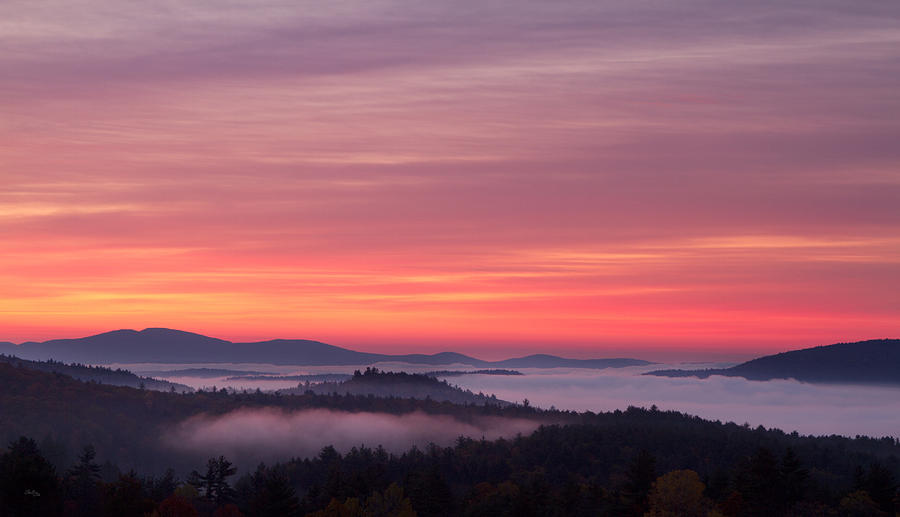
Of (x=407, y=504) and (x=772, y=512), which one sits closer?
(x=772, y=512)

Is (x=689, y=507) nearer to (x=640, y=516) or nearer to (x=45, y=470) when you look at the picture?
(x=640, y=516)

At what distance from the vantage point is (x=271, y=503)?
123562 mm

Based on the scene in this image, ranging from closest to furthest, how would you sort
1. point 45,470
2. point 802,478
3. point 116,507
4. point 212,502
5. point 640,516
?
1. point 45,470
2. point 116,507
3. point 640,516
4. point 802,478
5. point 212,502

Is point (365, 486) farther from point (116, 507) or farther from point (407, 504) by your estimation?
point (116, 507)

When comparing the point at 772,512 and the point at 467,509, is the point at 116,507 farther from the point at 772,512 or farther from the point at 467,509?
the point at 772,512

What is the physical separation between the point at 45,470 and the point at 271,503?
25627 mm

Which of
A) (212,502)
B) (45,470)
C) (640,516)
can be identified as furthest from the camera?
(212,502)

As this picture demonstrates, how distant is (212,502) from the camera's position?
6299 inches

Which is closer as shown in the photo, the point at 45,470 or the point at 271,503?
the point at 45,470

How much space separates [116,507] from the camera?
121 meters

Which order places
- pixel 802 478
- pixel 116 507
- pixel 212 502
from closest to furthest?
pixel 116 507 < pixel 802 478 < pixel 212 502

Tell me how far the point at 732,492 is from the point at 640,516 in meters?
18.3

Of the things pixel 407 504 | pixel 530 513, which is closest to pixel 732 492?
pixel 530 513

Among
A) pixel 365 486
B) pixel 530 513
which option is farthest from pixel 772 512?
pixel 365 486
